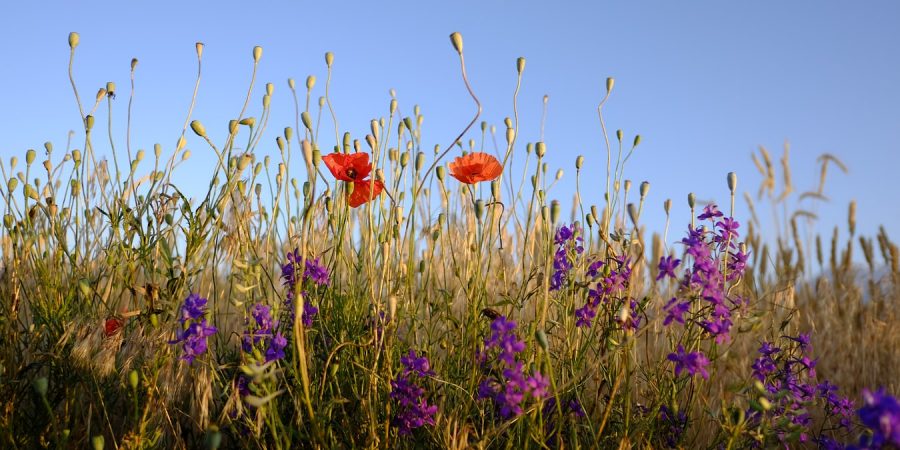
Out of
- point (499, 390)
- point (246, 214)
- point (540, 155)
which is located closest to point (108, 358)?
point (246, 214)

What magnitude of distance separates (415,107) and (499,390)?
4.18 feet

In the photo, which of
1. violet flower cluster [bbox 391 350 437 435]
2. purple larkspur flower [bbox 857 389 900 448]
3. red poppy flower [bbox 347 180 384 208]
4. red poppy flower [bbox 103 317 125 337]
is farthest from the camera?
red poppy flower [bbox 347 180 384 208]

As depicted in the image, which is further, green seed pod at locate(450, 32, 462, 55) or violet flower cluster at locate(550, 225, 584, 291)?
violet flower cluster at locate(550, 225, 584, 291)

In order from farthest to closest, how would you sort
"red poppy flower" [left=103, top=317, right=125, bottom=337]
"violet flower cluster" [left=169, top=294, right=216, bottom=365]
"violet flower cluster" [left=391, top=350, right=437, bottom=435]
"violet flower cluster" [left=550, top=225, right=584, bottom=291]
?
"violet flower cluster" [left=550, top=225, right=584, bottom=291] < "red poppy flower" [left=103, top=317, right=125, bottom=337] < "violet flower cluster" [left=391, top=350, right=437, bottom=435] < "violet flower cluster" [left=169, top=294, right=216, bottom=365]

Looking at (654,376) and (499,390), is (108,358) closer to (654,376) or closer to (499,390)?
(499,390)

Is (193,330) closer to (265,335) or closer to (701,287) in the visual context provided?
(265,335)

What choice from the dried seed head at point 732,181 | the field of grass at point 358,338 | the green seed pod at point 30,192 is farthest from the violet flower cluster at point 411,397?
the green seed pod at point 30,192

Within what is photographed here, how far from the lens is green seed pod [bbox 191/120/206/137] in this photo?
5.54 feet

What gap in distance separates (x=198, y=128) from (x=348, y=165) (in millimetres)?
381

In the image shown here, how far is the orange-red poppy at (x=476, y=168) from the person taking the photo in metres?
2.04

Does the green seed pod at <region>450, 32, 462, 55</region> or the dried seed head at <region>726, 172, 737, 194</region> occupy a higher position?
the green seed pod at <region>450, 32, 462, 55</region>

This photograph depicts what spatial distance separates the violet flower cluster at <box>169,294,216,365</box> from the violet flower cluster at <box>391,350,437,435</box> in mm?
406

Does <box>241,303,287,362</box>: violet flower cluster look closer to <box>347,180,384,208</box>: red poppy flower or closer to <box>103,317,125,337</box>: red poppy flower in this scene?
<box>103,317,125,337</box>: red poppy flower

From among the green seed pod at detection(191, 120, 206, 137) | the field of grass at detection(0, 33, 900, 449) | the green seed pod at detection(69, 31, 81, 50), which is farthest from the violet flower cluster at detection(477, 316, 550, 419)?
the green seed pod at detection(69, 31, 81, 50)
